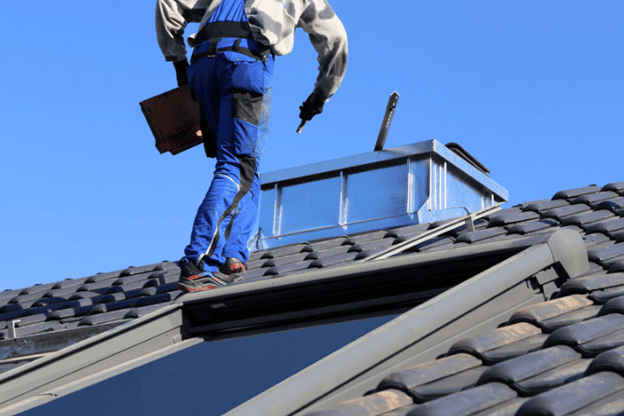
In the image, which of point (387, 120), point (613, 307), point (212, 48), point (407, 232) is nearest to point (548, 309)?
point (613, 307)

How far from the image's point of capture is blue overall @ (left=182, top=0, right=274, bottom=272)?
4.00 m

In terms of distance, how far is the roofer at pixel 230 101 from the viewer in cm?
398

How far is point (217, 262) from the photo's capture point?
4.02 m

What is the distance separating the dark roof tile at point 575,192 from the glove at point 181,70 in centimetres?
249

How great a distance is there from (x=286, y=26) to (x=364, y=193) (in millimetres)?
3534

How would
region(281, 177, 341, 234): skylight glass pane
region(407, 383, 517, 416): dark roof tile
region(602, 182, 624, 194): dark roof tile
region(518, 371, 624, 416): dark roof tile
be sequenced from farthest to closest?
region(281, 177, 341, 234): skylight glass pane, region(602, 182, 624, 194): dark roof tile, region(407, 383, 517, 416): dark roof tile, region(518, 371, 624, 416): dark roof tile

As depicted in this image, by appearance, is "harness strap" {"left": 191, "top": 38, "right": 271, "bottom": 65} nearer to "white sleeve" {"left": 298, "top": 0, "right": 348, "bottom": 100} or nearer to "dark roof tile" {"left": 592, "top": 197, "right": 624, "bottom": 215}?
"white sleeve" {"left": 298, "top": 0, "right": 348, "bottom": 100}

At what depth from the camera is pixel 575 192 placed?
5.06 meters

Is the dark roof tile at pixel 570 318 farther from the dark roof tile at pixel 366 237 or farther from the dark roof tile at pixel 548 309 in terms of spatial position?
the dark roof tile at pixel 366 237

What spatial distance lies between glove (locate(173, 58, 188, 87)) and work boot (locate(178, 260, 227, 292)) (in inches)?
54.3

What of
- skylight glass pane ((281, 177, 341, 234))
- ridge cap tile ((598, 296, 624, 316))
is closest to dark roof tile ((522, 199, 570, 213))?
ridge cap tile ((598, 296, 624, 316))

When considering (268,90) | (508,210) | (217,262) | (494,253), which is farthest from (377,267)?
(508,210)

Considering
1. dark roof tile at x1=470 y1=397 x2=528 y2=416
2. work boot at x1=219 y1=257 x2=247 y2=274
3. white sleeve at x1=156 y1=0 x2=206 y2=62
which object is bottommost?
dark roof tile at x1=470 y1=397 x2=528 y2=416

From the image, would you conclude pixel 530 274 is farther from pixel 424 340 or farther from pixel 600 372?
pixel 600 372
